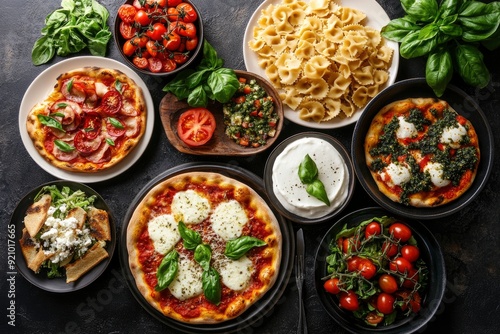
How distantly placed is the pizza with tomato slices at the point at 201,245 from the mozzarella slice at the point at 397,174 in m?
1.10

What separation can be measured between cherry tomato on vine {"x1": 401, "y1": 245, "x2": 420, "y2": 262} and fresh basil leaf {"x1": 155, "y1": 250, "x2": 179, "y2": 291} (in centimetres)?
202

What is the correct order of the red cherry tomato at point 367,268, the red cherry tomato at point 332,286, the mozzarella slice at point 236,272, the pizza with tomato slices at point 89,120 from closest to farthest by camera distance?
1. the red cherry tomato at point 367,268
2. the red cherry tomato at point 332,286
3. the mozzarella slice at point 236,272
4. the pizza with tomato slices at point 89,120

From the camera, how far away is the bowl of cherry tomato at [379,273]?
4.89 m

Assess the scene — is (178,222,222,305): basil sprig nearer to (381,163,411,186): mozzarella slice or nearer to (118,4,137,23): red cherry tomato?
(381,163,411,186): mozzarella slice

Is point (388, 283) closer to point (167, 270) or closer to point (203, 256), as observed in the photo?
point (203, 256)

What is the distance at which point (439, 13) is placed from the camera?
183 inches

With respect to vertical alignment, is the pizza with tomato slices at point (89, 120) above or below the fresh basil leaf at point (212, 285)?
above

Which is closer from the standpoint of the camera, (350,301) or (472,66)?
(472,66)

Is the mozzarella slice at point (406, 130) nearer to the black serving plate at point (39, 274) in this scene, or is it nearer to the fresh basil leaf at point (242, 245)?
the fresh basil leaf at point (242, 245)

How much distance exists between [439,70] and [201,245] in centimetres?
256

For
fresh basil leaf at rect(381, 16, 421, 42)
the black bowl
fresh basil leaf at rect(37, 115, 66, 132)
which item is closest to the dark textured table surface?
the black bowl

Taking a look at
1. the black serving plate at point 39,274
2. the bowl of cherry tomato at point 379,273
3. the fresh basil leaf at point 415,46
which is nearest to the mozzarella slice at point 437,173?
the bowl of cherry tomato at point 379,273

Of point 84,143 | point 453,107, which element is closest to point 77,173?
point 84,143

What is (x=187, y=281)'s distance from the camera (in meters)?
5.18
